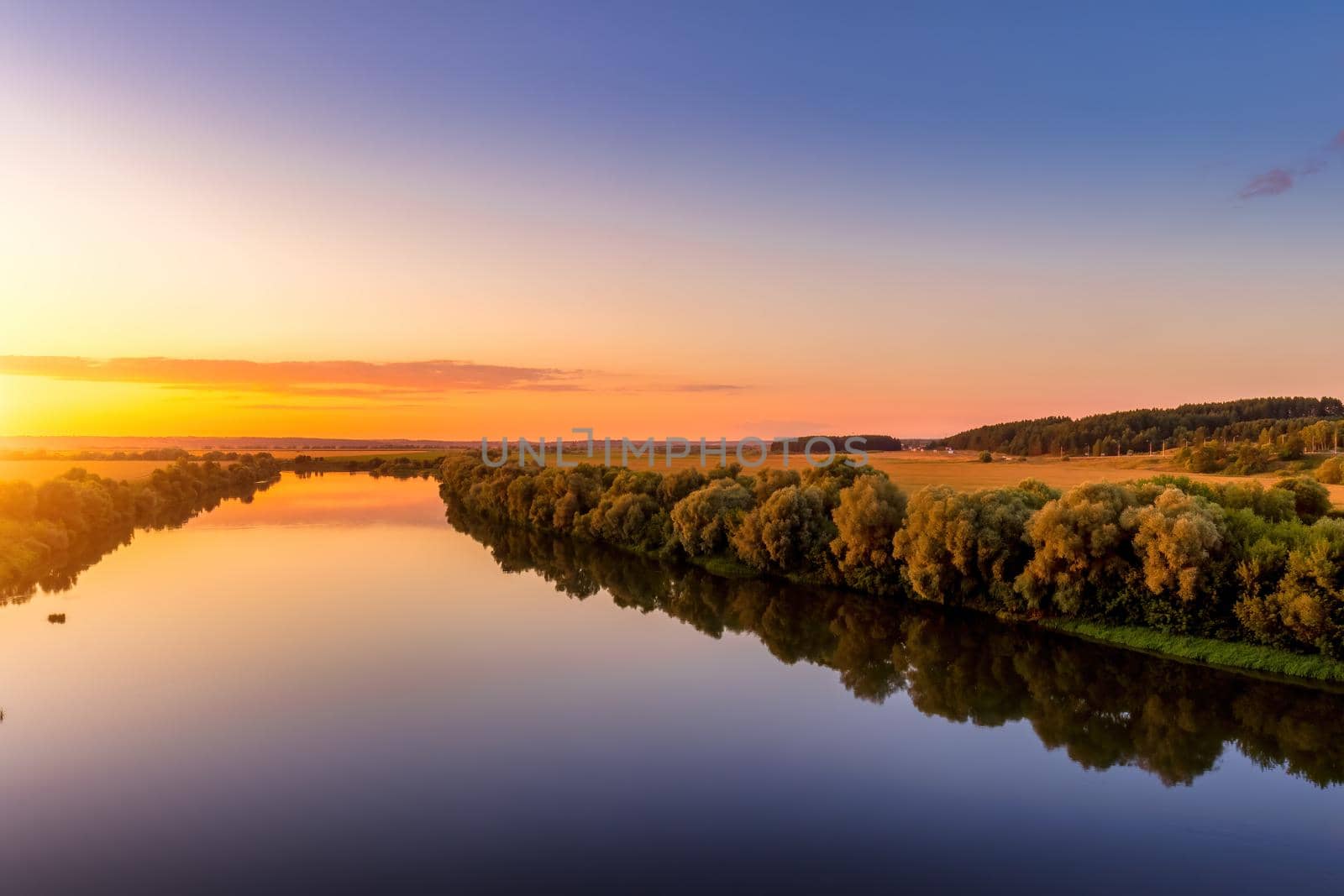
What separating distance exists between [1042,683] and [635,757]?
12272mm

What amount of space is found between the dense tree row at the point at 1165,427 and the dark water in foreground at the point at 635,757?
42514 mm

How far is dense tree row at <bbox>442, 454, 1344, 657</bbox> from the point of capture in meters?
21.2

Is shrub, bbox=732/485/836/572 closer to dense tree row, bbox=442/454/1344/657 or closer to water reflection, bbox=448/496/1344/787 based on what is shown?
dense tree row, bbox=442/454/1344/657

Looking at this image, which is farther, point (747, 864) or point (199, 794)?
point (199, 794)

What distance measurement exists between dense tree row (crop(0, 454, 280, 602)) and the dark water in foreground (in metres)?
7.78

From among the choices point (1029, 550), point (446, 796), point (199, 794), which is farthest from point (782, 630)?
point (199, 794)

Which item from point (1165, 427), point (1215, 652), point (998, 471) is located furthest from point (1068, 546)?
point (1165, 427)

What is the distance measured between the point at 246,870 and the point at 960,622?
2314cm

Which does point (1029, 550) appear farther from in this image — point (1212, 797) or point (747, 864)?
point (747, 864)

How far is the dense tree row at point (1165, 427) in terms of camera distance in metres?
57.7

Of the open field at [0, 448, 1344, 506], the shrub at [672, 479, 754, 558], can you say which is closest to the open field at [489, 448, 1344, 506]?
the open field at [0, 448, 1344, 506]

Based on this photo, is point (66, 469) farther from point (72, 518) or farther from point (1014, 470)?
point (1014, 470)

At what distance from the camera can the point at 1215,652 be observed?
21.8m

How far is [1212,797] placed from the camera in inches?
579
